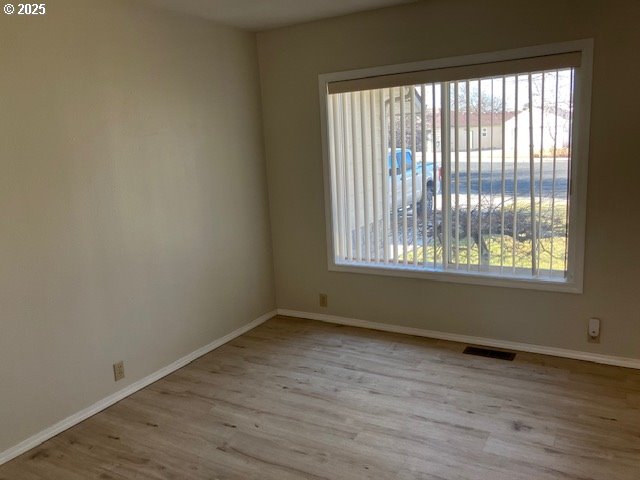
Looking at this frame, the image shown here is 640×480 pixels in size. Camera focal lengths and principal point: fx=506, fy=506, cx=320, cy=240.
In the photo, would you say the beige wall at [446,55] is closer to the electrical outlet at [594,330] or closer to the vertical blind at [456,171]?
the electrical outlet at [594,330]

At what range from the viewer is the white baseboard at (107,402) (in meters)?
2.62

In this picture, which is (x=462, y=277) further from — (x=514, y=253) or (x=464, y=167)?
(x=464, y=167)

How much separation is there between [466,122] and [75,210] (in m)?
2.54

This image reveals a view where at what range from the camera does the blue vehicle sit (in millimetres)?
3682

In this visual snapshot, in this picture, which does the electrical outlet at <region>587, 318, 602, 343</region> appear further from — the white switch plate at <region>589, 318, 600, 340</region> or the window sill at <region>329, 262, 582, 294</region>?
the window sill at <region>329, 262, 582, 294</region>

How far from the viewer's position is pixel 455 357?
3.51m

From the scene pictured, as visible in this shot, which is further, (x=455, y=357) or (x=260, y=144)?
(x=260, y=144)

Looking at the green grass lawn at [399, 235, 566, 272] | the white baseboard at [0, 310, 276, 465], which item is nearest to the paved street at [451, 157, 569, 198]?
the green grass lawn at [399, 235, 566, 272]

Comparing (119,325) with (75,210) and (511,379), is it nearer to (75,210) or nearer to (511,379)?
(75,210)

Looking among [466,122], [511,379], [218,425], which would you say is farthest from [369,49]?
[218,425]

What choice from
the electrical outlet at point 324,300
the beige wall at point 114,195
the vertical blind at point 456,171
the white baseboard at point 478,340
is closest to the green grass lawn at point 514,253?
the vertical blind at point 456,171

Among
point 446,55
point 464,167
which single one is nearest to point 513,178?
point 464,167

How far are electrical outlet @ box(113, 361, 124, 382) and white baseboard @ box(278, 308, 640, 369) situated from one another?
1665 millimetres

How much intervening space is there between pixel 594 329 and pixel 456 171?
54.0 inches
